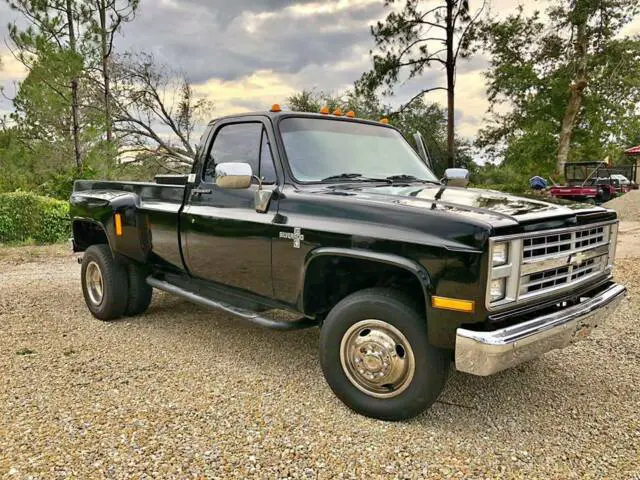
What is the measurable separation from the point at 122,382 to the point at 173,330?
125cm

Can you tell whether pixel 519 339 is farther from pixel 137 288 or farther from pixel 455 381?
pixel 137 288

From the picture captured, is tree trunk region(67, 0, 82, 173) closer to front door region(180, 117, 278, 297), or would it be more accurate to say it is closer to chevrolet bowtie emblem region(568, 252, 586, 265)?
front door region(180, 117, 278, 297)

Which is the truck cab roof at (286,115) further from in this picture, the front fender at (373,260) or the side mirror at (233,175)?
the front fender at (373,260)

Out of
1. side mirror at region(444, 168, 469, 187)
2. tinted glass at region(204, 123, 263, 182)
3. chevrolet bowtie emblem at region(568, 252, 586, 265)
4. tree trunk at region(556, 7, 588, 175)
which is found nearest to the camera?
chevrolet bowtie emblem at region(568, 252, 586, 265)

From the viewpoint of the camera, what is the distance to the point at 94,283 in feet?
17.8

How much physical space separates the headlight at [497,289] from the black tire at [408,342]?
1.40ft

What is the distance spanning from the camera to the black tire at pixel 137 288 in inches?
204

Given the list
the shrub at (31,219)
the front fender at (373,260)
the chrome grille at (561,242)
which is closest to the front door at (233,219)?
the front fender at (373,260)

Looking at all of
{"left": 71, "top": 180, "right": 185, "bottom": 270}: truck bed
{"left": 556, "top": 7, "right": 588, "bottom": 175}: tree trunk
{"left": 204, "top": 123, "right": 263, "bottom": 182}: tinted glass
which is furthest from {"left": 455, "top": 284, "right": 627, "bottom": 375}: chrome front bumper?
{"left": 556, "top": 7, "right": 588, "bottom": 175}: tree trunk

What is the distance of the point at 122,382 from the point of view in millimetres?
3707

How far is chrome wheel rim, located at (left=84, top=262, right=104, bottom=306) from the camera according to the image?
5.34m

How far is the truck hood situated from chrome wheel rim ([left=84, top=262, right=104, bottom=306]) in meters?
3.01

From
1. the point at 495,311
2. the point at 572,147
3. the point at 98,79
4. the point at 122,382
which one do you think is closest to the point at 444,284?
the point at 495,311

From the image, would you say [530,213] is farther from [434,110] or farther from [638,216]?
[434,110]
